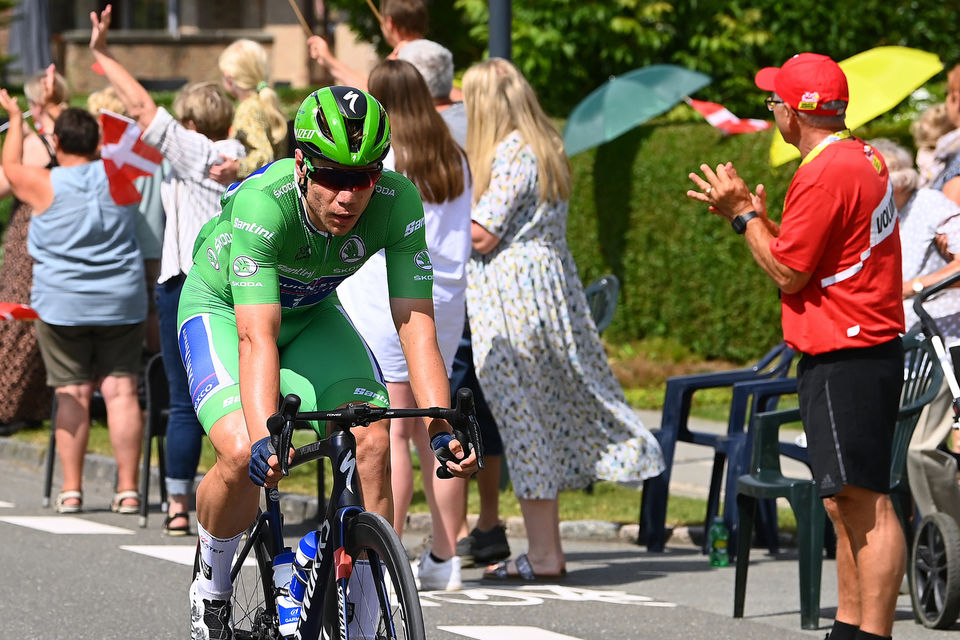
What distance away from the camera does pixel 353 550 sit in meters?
4.32

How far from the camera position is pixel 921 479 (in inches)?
277

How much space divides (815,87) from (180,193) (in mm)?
3717

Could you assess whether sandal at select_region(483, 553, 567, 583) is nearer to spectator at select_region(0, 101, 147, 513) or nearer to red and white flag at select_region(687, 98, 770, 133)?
spectator at select_region(0, 101, 147, 513)

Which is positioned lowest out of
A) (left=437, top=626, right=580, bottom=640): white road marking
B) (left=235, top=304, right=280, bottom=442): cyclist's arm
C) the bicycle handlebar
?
(left=437, top=626, right=580, bottom=640): white road marking

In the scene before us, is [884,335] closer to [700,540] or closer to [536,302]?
Result: [536,302]

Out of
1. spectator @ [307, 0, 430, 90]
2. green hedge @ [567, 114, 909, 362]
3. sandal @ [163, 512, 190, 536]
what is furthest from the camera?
green hedge @ [567, 114, 909, 362]

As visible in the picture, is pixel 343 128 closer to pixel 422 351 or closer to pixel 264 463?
pixel 422 351

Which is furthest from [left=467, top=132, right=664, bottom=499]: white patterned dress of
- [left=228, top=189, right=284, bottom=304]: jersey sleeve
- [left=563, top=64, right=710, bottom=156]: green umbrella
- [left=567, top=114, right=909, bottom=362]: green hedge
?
[left=563, top=64, right=710, bottom=156]: green umbrella

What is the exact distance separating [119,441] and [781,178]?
801 centimetres

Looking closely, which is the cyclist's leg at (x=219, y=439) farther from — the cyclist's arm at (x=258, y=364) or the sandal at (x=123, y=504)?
the sandal at (x=123, y=504)

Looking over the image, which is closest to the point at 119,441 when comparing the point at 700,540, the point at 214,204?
the point at 214,204

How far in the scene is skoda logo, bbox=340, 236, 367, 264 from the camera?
4852mm

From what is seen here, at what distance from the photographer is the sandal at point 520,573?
7676 millimetres

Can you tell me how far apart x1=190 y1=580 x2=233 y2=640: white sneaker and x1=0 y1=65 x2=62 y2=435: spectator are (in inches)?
220
